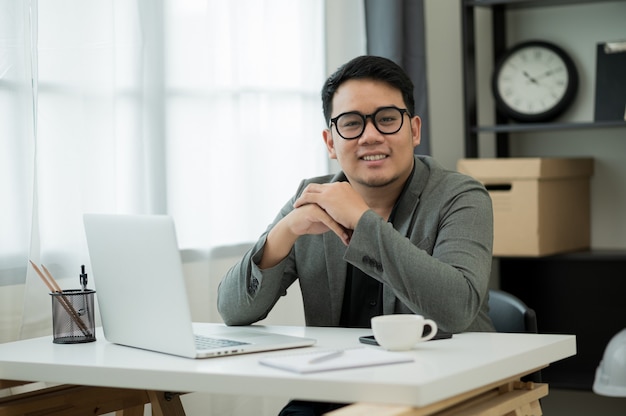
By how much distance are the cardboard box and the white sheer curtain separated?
24.7 inches

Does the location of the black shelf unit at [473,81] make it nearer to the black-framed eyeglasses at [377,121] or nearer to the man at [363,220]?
the man at [363,220]

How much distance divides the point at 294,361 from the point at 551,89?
2508 millimetres

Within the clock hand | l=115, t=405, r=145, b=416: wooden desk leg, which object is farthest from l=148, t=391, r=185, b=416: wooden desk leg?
the clock hand

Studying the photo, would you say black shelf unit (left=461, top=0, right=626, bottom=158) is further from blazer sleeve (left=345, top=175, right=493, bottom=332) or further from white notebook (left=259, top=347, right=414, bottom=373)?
white notebook (left=259, top=347, right=414, bottom=373)

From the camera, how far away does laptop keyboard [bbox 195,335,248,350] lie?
1.71 m

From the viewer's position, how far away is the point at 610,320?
3.67m

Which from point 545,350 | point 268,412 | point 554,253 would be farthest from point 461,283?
point 554,253

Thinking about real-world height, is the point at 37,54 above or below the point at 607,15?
below

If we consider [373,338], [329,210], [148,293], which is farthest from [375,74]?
[148,293]

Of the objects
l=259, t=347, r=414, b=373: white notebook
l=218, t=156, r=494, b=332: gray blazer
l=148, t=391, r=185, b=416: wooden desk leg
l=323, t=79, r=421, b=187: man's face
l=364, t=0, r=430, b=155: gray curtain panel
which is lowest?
l=148, t=391, r=185, b=416: wooden desk leg

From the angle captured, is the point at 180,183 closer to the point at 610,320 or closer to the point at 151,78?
the point at 151,78

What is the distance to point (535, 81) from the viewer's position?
373 centimetres

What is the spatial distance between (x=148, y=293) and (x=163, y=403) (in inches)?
15.1

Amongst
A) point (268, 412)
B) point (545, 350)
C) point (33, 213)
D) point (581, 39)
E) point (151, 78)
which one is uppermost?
point (581, 39)
